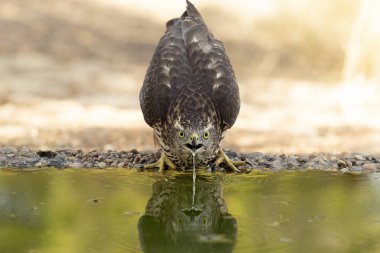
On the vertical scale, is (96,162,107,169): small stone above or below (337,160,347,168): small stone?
below

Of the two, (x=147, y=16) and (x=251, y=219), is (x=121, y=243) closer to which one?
(x=251, y=219)

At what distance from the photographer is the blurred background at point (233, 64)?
1188 cm

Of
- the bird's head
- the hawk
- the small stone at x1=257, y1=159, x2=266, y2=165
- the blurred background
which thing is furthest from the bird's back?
the blurred background

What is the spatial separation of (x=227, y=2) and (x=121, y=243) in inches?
514

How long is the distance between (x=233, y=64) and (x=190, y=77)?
28.2ft

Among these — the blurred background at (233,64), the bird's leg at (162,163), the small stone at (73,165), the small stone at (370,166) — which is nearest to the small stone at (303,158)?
the small stone at (370,166)

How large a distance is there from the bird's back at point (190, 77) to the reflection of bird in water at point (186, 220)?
2.45 feet

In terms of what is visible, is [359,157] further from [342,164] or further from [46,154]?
[46,154]

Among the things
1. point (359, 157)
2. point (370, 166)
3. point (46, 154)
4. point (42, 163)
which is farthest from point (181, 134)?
point (359, 157)

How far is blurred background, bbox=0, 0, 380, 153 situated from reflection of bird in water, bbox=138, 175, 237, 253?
3.50m

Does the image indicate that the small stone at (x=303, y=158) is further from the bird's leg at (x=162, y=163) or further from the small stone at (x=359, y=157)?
the bird's leg at (x=162, y=163)

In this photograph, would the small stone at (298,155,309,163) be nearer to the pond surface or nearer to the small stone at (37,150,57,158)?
the pond surface

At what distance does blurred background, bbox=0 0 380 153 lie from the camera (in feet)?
39.0

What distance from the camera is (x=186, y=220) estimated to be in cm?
624
